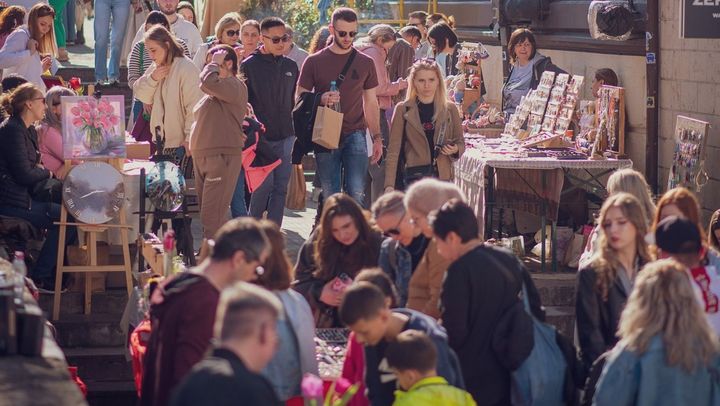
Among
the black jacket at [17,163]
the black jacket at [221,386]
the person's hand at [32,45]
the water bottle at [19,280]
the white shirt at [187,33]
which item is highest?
the white shirt at [187,33]

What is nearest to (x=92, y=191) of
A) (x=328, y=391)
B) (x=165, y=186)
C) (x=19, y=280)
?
(x=165, y=186)

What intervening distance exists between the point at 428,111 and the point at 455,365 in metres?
5.54

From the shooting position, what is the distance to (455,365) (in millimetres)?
6523

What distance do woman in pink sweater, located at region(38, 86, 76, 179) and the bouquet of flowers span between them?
530 cm

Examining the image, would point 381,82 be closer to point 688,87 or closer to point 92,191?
point 688,87

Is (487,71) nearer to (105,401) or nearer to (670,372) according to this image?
(105,401)

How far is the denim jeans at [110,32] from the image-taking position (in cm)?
1736

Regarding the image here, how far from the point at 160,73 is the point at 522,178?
3139 millimetres

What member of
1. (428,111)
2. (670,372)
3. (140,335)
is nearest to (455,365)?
(670,372)

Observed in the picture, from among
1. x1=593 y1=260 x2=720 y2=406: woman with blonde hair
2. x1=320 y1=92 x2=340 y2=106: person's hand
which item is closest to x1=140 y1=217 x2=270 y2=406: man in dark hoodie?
x1=593 y1=260 x2=720 y2=406: woman with blonde hair

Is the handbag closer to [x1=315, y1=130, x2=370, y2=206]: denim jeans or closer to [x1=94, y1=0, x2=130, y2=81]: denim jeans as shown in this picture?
[x1=315, y1=130, x2=370, y2=206]: denim jeans

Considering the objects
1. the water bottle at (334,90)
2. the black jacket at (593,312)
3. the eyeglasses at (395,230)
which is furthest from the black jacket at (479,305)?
the water bottle at (334,90)

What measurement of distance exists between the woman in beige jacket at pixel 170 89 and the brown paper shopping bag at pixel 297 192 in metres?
1.63

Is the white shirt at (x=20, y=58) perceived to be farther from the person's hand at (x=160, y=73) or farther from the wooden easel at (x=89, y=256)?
the wooden easel at (x=89, y=256)
